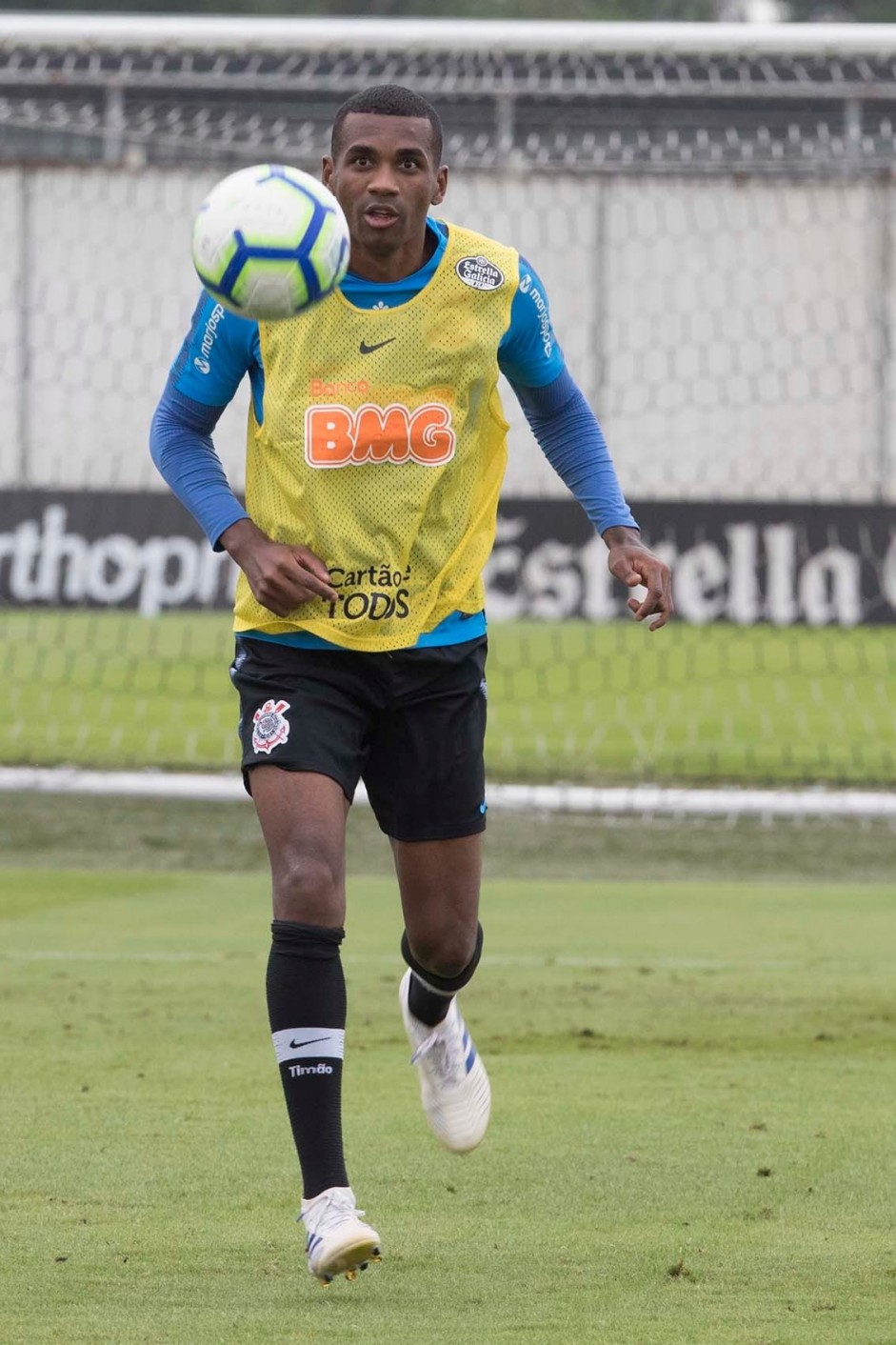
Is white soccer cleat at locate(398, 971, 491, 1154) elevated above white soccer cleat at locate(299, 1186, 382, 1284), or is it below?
below

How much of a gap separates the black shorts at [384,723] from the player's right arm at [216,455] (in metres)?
0.18

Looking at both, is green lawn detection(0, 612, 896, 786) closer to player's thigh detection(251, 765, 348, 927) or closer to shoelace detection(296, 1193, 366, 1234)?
player's thigh detection(251, 765, 348, 927)

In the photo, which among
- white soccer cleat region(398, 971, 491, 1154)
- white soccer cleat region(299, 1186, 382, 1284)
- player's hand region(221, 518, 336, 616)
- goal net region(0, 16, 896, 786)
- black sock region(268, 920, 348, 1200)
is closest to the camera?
white soccer cleat region(299, 1186, 382, 1284)

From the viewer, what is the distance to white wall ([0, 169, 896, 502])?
1548cm

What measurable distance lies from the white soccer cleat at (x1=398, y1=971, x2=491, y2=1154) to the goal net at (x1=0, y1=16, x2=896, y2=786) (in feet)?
25.2

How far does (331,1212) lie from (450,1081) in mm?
1142

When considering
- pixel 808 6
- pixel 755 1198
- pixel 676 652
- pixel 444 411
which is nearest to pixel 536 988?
pixel 755 1198

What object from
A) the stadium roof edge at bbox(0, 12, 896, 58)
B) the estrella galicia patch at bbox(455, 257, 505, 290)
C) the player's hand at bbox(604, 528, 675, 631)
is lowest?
the player's hand at bbox(604, 528, 675, 631)

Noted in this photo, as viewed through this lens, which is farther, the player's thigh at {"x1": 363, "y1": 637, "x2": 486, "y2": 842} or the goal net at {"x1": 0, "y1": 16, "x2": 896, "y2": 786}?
the goal net at {"x1": 0, "y1": 16, "x2": 896, "y2": 786}

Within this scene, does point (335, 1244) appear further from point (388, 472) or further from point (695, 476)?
point (695, 476)

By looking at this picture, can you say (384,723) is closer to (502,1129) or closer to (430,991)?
(430,991)

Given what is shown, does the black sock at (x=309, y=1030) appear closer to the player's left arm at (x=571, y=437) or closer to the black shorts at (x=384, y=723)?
the black shorts at (x=384, y=723)

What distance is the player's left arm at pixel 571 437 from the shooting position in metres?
4.92

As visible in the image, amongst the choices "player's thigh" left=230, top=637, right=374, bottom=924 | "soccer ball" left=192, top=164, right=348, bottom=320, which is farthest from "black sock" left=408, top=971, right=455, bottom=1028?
"soccer ball" left=192, top=164, right=348, bottom=320
